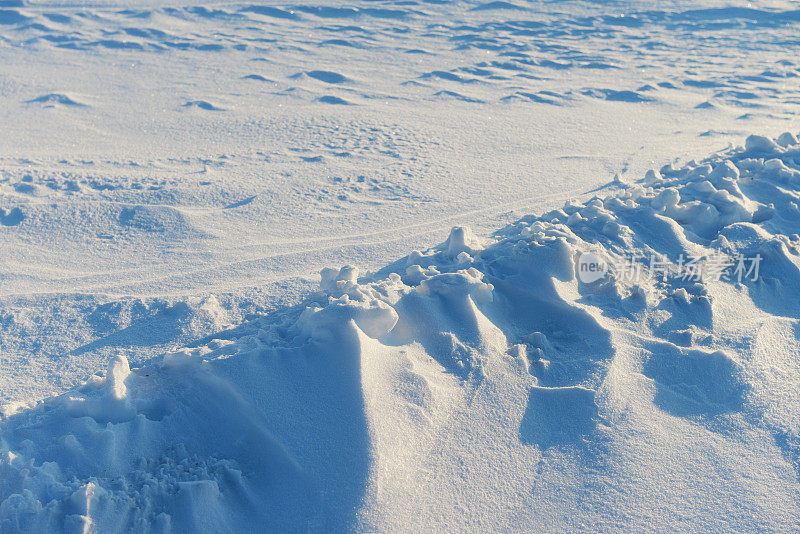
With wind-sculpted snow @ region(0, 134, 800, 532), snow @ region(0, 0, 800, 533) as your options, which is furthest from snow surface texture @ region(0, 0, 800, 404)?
wind-sculpted snow @ region(0, 134, 800, 532)

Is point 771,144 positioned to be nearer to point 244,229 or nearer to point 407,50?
point 244,229

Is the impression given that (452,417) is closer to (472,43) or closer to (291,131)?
(291,131)

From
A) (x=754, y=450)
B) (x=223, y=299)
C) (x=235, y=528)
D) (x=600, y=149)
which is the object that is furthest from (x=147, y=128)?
(x=754, y=450)

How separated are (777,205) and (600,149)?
1.47 metres

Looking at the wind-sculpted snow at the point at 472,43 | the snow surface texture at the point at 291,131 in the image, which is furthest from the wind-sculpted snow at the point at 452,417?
the wind-sculpted snow at the point at 472,43

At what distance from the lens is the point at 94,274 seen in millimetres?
2670

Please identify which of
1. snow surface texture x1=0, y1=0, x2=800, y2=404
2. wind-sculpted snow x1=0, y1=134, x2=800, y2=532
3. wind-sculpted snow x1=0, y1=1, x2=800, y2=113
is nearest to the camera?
wind-sculpted snow x1=0, y1=134, x2=800, y2=532

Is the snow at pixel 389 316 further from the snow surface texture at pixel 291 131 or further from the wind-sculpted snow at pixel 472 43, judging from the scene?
the wind-sculpted snow at pixel 472 43

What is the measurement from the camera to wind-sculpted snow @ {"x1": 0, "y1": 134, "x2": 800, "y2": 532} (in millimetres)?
1499

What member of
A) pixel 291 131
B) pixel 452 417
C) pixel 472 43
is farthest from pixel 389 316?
pixel 472 43

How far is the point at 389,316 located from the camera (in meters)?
1.84

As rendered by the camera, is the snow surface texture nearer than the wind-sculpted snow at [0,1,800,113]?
Yes

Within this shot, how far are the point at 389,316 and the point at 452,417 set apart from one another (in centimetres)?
32

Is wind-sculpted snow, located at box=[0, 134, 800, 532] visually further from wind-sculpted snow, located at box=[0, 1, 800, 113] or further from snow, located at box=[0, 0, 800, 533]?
wind-sculpted snow, located at box=[0, 1, 800, 113]
